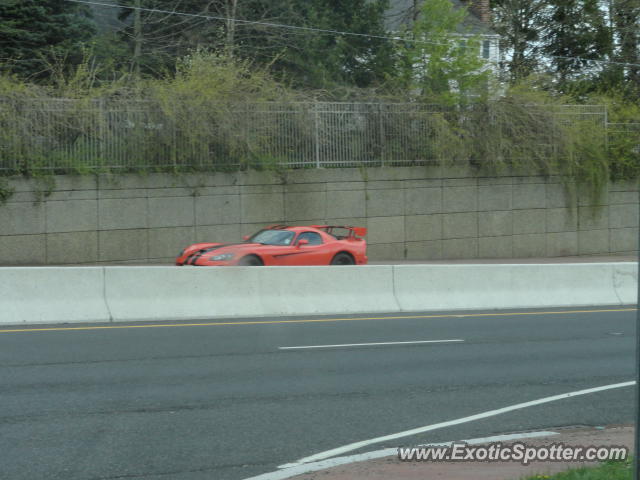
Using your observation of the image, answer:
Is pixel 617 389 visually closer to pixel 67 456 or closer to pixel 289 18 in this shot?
pixel 67 456

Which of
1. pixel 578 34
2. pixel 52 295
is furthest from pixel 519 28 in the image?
pixel 52 295

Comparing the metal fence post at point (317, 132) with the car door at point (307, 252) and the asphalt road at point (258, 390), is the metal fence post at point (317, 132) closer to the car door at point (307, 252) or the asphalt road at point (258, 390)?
the car door at point (307, 252)

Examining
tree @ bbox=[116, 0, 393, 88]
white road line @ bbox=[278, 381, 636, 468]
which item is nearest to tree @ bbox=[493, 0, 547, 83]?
tree @ bbox=[116, 0, 393, 88]

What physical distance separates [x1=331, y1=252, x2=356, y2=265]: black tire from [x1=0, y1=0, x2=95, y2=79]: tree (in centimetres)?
1503

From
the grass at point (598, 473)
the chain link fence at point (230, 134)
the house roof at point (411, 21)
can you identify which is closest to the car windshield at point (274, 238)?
the chain link fence at point (230, 134)

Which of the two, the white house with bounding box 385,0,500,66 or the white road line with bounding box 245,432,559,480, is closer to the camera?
the white road line with bounding box 245,432,559,480

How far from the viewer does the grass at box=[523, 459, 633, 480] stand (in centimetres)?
599

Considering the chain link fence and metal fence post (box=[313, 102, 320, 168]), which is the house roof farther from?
metal fence post (box=[313, 102, 320, 168])

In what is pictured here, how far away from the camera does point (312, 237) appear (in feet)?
67.7

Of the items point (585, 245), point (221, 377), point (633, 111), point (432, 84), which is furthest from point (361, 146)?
point (221, 377)

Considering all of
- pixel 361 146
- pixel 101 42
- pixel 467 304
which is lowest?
pixel 467 304

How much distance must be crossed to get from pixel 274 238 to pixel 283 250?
0.51m

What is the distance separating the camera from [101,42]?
32938mm

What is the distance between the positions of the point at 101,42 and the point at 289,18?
316 inches
